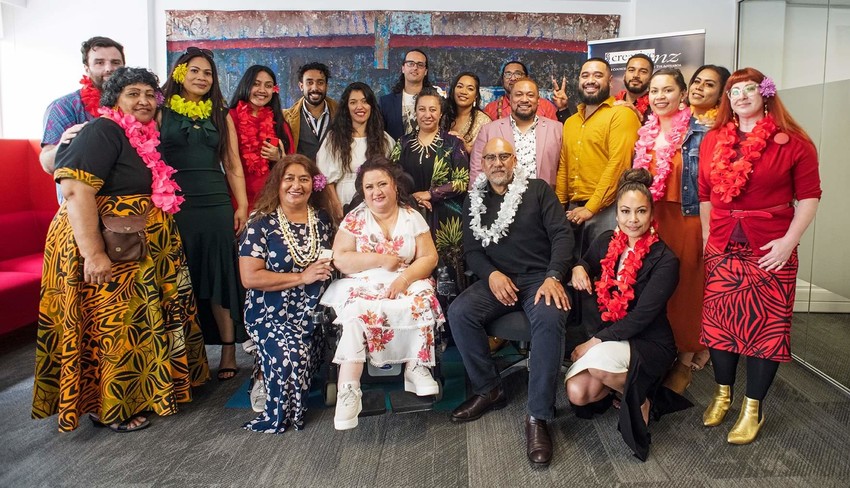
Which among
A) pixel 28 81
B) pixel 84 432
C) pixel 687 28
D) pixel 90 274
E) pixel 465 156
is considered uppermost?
pixel 687 28

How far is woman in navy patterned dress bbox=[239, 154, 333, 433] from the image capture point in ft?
9.05

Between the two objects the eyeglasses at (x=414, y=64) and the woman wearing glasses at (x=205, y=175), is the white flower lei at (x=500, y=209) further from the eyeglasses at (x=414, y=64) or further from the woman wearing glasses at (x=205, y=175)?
the woman wearing glasses at (x=205, y=175)

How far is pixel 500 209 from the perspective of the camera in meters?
3.03

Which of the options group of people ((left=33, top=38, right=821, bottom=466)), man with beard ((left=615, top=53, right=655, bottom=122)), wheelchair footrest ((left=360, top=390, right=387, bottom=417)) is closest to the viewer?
group of people ((left=33, top=38, right=821, bottom=466))

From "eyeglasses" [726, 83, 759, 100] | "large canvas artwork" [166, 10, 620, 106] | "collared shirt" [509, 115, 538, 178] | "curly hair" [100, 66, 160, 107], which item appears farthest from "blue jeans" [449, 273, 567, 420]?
"large canvas artwork" [166, 10, 620, 106]

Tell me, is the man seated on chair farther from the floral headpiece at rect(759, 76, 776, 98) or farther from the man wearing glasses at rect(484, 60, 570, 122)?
the man wearing glasses at rect(484, 60, 570, 122)

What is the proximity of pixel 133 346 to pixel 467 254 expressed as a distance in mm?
1645

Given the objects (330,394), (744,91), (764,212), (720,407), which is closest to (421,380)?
(330,394)

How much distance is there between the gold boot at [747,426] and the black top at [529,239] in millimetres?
990

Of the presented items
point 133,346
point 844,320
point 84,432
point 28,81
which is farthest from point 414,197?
point 28,81

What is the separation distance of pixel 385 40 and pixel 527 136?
193 cm

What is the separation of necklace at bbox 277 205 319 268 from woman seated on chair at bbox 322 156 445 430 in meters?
0.11

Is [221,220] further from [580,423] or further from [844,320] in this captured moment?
[844,320]

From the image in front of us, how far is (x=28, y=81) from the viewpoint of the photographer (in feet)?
16.3
